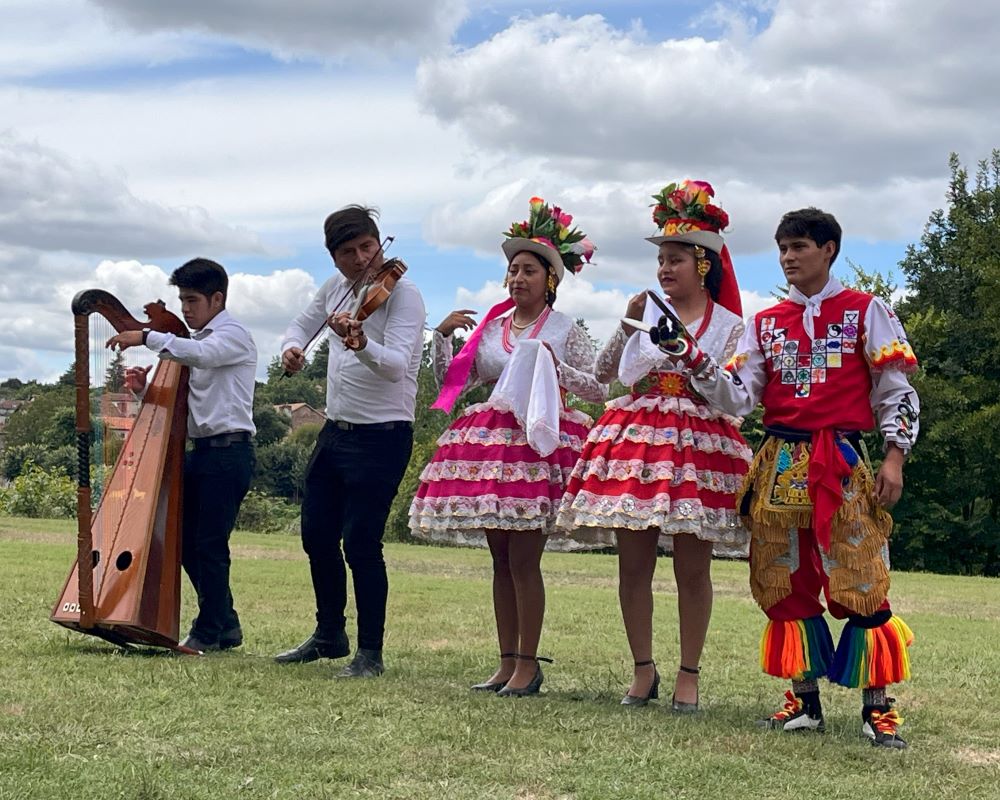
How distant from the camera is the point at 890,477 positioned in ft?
16.1

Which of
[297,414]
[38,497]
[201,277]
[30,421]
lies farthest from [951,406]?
[30,421]

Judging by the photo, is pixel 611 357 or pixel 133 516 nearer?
pixel 611 357

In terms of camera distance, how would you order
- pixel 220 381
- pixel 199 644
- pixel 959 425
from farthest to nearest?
pixel 959 425
pixel 220 381
pixel 199 644

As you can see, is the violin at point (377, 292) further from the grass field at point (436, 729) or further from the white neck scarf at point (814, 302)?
the white neck scarf at point (814, 302)

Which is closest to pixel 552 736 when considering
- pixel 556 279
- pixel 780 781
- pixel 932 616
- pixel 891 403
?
pixel 780 781

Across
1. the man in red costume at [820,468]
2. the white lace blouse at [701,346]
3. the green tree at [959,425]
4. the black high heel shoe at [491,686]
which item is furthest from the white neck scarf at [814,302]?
the green tree at [959,425]

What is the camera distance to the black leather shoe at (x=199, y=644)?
6765 mm

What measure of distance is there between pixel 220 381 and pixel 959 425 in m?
29.6

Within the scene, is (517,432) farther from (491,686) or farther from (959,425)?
(959,425)

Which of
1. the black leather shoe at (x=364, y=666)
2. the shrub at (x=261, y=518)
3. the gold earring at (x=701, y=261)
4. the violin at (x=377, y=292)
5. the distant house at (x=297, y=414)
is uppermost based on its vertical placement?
the distant house at (x=297, y=414)

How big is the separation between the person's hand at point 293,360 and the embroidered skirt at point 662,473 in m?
1.39

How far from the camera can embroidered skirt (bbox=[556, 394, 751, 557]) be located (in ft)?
17.0

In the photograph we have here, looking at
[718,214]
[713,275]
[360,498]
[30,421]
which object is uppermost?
[718,214]

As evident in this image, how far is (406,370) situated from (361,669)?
1.41 metres
